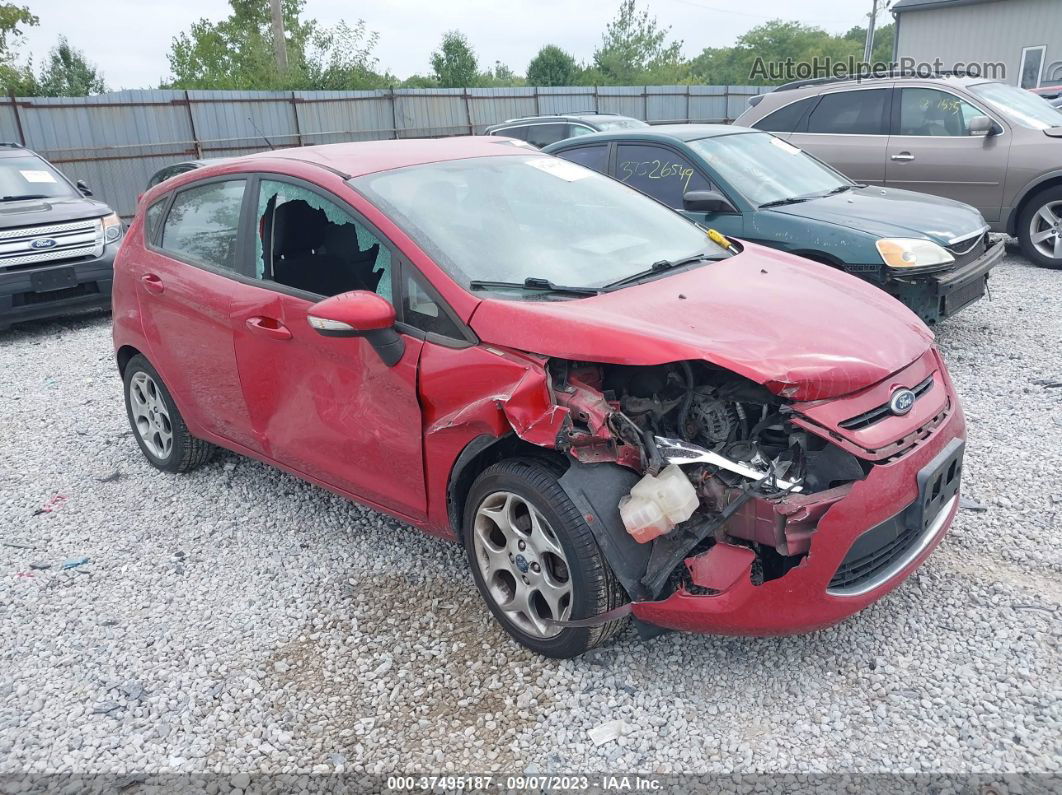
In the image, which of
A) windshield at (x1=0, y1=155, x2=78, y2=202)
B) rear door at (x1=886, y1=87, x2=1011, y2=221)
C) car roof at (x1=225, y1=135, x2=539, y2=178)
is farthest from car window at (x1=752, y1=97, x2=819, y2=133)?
windshield at (x1=0, y1=155, x2=78, y2=202)

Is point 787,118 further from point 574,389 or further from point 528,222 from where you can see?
point 574,389

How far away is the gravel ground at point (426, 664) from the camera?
259 cm

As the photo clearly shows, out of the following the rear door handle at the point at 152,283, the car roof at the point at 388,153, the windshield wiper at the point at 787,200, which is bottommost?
the rear door handle at the point at 152,283

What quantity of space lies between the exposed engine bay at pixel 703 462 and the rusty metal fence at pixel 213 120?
403 inches

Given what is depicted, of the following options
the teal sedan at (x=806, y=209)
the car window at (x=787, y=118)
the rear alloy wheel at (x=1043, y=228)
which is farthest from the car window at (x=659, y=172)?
the rear alloy wheel at (x=1043, y=228)

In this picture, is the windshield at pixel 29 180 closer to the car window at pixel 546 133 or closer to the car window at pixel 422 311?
the car window at pixel 546 133

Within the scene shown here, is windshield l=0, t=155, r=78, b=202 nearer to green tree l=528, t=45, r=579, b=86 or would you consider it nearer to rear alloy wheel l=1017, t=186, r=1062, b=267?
rear alloy wheel l=1017, t=186, r=1062, b=267

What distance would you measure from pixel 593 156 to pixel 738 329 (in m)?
4.45

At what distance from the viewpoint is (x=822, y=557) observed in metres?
2.53

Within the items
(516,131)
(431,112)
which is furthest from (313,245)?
(431,112)

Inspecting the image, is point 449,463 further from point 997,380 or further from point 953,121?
point 953,121

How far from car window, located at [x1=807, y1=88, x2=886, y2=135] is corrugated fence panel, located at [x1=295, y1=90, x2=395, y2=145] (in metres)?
11.8

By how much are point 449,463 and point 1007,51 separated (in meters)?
29.1

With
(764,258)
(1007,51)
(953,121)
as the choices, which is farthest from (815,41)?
(764,258)
